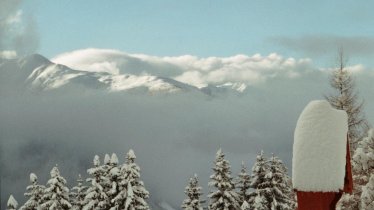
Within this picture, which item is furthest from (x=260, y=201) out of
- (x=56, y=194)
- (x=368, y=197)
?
(x=368, y=197)

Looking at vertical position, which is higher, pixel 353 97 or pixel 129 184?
pixel 353 97

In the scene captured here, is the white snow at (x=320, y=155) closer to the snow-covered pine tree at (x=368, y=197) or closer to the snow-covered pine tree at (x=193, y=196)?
the snow-covered pine tree at (x=368, y=197)

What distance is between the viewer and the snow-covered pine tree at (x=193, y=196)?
134 feet

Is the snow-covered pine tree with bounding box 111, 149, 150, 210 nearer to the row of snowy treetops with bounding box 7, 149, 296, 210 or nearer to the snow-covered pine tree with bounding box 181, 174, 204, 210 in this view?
the row of snowy treetops with bounding box 7, 149, 296, 210

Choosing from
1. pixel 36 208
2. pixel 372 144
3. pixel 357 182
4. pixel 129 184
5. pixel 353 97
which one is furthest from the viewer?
pixel 36 208

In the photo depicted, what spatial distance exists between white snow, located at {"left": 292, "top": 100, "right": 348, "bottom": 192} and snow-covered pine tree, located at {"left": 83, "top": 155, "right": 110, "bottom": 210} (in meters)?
34.6

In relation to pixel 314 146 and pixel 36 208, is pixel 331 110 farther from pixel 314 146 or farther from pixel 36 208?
pixel 36 208

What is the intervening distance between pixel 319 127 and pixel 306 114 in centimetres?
14

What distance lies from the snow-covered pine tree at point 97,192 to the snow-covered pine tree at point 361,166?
19.0 m

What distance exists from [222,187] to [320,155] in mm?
37383

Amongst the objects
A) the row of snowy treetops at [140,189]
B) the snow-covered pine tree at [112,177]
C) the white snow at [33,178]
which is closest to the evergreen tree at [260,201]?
the row of snowy treetops at [140,189]

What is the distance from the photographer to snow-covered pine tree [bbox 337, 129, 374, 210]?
19641 mm

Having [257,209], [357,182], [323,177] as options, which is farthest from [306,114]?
[257,209]

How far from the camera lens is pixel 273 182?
39531mm
